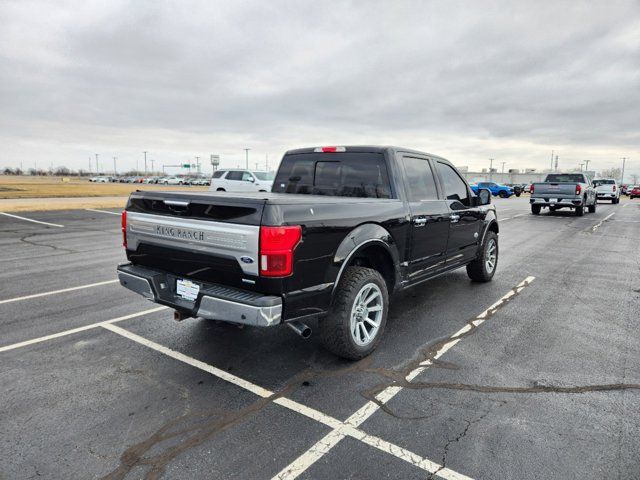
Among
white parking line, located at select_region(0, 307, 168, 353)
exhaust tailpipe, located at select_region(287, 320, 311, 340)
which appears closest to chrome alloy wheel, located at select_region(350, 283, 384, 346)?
exhaust tailpipe, located at select_region(287, 320, 311, 340)

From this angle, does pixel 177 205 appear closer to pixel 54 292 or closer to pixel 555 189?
pixel 54 292

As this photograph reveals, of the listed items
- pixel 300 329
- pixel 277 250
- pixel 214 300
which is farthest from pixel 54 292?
pixel 277 250

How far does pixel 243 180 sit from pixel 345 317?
2244 cm

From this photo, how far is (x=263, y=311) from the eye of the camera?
302 cm

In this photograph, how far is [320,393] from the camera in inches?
129

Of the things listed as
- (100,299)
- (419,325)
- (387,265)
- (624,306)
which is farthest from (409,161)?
(100,299)

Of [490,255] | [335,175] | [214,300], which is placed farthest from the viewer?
[490,255]

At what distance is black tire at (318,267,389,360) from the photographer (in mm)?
3588

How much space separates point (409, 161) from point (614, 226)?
14.4m

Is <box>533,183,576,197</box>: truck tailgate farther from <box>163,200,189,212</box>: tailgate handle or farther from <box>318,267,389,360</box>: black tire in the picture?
<box>163,200,189,212</box>: tailgate handle

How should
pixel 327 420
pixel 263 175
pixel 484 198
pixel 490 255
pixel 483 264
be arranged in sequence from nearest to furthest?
pixel 327 420, pixel 484 198, pixel 483 264, pixel 490 255, pixel 263 175

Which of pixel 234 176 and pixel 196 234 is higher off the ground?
pixel 234 176

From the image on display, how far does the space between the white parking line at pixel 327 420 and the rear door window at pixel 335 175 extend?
2255mm

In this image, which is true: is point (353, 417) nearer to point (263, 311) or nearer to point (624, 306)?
point (263, 311)
